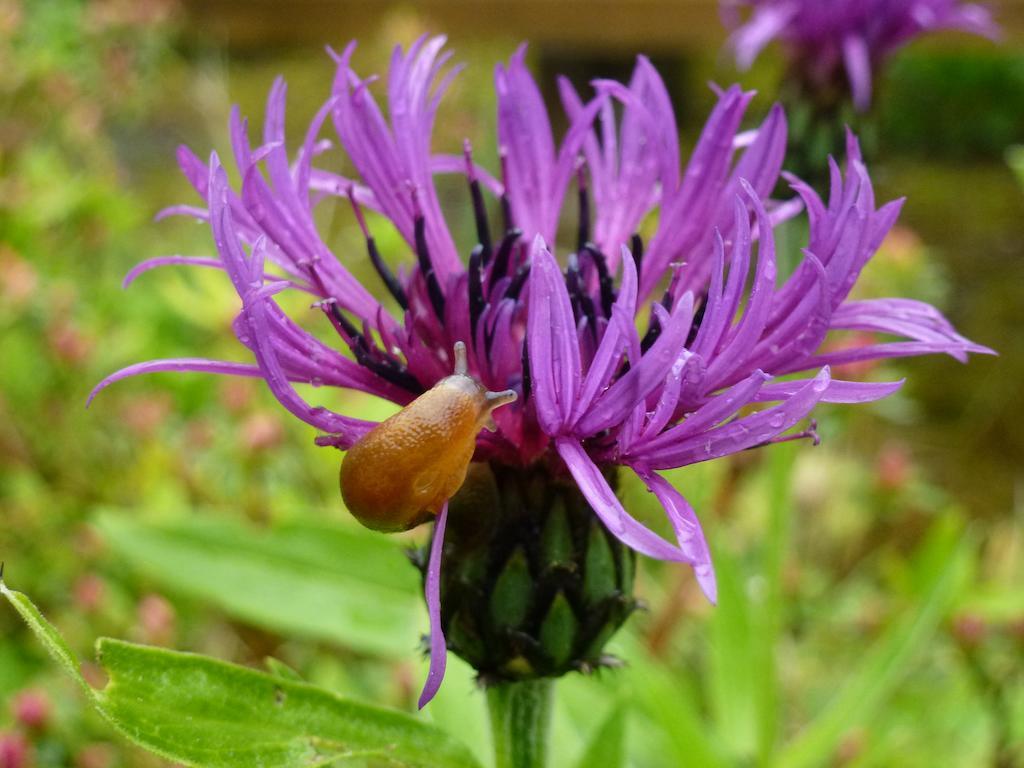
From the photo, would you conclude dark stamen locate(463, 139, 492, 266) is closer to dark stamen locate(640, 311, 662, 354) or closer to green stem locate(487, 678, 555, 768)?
dark stamen locate(640, 311, 662, 354)

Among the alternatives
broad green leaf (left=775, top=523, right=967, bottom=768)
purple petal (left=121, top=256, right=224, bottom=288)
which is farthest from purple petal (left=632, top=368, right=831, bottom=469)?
broad green leaf (left=775, top=523, right=967, bottom=768)

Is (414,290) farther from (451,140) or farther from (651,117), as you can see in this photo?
(451,140)

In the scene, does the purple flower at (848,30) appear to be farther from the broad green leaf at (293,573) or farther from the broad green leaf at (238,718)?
the broad green leaf at (238,718)

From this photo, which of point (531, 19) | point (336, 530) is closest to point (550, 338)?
point (336, 530)

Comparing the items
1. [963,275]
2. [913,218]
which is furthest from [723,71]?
[963,275]

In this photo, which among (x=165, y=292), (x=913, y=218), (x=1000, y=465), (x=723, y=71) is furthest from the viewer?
(x=723, y=71)

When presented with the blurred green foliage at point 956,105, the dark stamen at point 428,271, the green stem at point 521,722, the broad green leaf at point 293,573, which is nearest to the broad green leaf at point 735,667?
the broad green leaf at point 293,573
